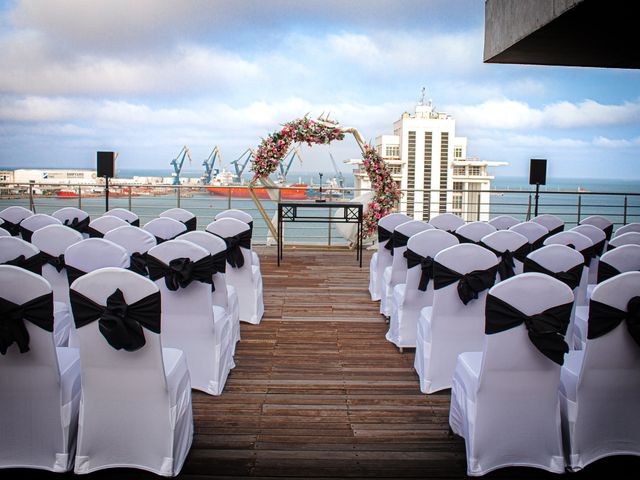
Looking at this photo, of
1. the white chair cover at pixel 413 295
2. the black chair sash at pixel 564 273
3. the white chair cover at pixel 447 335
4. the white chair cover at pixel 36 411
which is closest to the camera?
the white chair cover at pixel 36 411

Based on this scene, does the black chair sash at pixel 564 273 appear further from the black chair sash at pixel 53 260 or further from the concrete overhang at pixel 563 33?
the black chair sash at pixel 53 260

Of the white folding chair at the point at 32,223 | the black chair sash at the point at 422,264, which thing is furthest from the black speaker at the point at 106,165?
the black chair sash at the point at 422,264

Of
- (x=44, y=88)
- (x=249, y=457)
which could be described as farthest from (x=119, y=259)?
(x=44, y=88)

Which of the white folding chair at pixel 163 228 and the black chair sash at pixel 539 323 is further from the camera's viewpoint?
the white folding chair at pixel 163 228

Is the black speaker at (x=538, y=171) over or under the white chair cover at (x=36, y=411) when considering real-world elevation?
over

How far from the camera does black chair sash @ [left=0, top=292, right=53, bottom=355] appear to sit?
6.67ft

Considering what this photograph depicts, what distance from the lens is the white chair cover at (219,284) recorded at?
11.1 ft

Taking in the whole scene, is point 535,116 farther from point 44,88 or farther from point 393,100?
point 44,88

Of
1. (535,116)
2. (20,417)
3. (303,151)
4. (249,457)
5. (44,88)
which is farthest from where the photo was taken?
(535,116)

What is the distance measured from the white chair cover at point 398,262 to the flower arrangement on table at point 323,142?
411 cm

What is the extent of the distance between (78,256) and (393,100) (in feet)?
112

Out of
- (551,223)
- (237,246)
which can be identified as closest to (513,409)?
(237,246)

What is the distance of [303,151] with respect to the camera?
9.05 meters

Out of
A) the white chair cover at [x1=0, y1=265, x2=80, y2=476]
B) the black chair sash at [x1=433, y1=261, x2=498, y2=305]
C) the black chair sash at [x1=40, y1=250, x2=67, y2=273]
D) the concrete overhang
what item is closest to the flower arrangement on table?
the concrete overhang
